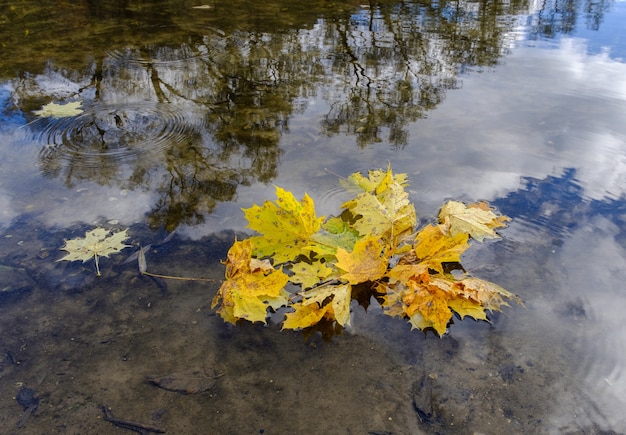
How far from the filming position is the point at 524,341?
193 centimetres

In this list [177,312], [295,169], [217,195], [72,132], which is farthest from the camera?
[72,132]

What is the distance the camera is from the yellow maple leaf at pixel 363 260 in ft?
6.53

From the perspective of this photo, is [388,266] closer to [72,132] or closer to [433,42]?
[72,132]

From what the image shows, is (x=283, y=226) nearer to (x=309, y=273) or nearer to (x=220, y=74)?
(x=309, y=273)

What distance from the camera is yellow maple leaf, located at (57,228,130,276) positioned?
2.37 meters

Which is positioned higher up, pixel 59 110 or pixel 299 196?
pixel 59 110

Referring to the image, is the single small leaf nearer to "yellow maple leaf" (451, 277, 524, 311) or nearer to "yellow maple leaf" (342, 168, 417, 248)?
"yellow maple leaf" (342, 168, 417, 248)

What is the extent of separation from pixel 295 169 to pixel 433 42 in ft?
9.00

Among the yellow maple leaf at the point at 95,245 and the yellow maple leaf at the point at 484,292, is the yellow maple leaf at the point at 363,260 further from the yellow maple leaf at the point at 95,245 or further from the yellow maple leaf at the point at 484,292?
the yellow maple leaf at the point at 95,245

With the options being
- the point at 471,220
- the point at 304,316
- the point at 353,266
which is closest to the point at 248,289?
the point at 304,316

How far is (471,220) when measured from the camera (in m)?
2.37

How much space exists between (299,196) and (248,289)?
2.84 ft

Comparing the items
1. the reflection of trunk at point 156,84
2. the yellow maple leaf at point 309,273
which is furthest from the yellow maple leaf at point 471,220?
the reflection of trunk at point 156,84

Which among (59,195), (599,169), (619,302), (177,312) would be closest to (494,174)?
(599,169)
